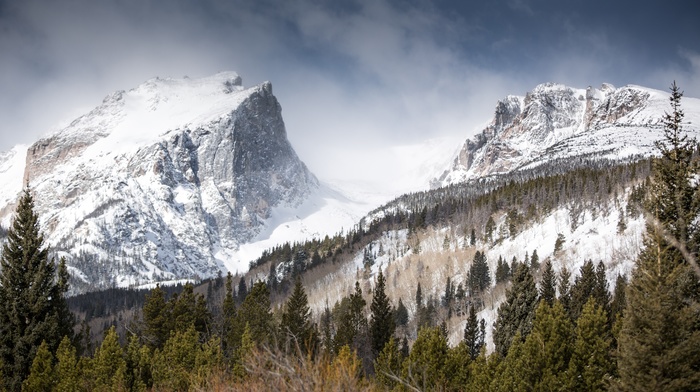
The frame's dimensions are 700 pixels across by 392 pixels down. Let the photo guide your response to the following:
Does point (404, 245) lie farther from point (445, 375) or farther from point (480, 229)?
point (445, 375)

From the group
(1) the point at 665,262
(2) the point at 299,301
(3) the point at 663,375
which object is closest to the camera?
(3) the point at 663,375

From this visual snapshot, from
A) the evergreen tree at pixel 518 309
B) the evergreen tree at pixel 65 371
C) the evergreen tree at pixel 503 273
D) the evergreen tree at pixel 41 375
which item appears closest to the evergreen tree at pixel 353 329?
the evergreen tree at pixel 518 309

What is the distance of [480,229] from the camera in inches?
5517

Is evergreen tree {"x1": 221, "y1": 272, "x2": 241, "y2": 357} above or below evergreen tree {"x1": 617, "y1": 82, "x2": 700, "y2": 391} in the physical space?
below

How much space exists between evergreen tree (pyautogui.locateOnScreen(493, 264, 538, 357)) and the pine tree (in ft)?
98.1

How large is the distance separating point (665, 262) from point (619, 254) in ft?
238

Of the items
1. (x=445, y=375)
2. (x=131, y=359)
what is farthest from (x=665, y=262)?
(x=131, y=359)

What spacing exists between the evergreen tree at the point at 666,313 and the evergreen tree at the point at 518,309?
18066 millimetres

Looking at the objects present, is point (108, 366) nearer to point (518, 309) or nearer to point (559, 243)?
point (518, 309)

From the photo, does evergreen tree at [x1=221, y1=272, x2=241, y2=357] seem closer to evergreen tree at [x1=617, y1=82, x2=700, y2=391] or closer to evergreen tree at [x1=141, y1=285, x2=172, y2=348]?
evergreen tree at [x1=141, y1=285, x2=172, y2=348]

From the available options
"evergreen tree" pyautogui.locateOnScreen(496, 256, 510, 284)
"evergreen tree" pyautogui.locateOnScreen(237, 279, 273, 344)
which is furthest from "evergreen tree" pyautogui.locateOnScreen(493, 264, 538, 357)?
"evergreen tree" pyautogui.locateOnScreen(496, 256, 510, 284)

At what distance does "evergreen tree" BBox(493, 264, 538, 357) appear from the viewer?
3653cm

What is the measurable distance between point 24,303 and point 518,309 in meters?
32.2

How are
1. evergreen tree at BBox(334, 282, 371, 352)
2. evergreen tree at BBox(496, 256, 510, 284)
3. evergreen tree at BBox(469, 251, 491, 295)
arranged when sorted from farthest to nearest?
evergreen tree at BBox(469, 251, 491, 295)
evergreen tree at BBox(496, 256, 510, 284)
evergreen tree at BBox(334, 282, 371, 352)
